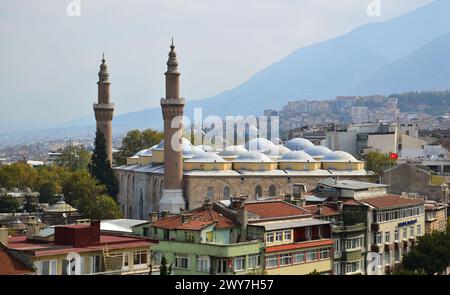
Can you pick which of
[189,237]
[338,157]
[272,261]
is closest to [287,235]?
[272,261]

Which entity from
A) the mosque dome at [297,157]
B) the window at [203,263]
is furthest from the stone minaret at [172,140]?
the window at [203,263]

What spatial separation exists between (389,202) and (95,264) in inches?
403

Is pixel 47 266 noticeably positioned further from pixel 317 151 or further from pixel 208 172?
pixel 317 151

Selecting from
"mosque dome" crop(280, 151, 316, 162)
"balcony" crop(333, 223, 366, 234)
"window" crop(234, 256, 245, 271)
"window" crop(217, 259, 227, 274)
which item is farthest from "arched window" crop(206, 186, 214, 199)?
"window" crop(217, 259, 227, 274)

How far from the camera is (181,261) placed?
15.7 meters

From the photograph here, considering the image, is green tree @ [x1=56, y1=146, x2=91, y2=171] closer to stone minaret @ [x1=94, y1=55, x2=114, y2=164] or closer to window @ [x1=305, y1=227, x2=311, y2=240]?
stone minaret @ [x1=94, y1=55, x2=114, y2=164]

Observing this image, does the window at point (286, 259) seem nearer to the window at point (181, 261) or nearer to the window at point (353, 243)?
the window at point (181, 261)

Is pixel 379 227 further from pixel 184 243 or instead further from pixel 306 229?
pixel 184 243

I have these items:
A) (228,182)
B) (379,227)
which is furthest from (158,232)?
(228,182)

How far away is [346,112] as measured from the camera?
469ft

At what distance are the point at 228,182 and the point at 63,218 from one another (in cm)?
723

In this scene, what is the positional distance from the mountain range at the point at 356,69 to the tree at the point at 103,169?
171 ft

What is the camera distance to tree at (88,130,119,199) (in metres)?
40.0

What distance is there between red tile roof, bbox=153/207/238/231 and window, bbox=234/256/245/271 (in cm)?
109
